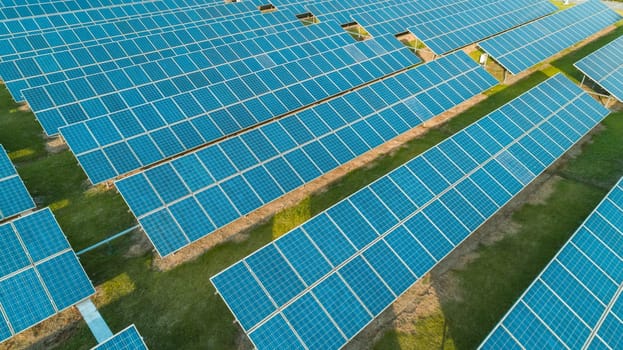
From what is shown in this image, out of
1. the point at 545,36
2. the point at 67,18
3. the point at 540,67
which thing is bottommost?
the point at 540,67

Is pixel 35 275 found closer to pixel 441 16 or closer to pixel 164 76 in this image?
pixel 164 76

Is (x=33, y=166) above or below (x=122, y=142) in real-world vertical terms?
below

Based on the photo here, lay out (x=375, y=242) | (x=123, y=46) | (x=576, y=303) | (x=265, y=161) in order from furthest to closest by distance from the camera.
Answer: (x=123, y=46), (x=265, y=161), (x=375, y=242), (x=576, y=303)

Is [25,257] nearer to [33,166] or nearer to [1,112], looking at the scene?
[33,166]

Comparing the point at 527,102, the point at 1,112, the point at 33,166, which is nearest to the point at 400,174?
the point at 527,102

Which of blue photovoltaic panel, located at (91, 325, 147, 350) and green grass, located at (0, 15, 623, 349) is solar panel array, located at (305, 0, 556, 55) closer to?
green grass, located at (0, 15, 623, 349)

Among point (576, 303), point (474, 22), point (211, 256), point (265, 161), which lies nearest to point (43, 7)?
point (265, 161)

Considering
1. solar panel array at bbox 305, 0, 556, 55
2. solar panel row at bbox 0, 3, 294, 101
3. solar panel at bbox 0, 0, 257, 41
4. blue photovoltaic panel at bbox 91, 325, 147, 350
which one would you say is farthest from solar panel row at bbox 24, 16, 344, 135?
blue photovoltaic panel at bbox 91, 325, 147, 350

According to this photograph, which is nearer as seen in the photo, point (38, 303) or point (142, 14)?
point (38, 303)
